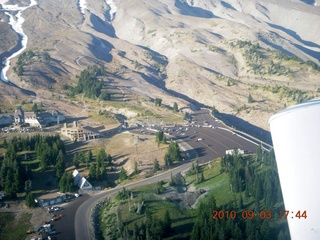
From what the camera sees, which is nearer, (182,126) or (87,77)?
(182,126)

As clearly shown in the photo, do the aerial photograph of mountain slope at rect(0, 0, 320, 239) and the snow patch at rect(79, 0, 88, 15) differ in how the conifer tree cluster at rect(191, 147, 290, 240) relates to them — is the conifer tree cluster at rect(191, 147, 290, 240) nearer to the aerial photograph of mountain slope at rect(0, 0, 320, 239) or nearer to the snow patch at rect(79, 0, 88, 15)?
the aerial photograph of mountain slope at rect(0, 0, 320, 239)

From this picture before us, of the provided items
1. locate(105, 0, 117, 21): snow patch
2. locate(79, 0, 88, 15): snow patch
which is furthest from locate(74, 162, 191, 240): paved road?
locate(105, 0, 117, 21): snow patch

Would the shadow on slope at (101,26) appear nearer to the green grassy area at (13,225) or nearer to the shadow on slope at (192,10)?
the shadow on slope at (192,10)

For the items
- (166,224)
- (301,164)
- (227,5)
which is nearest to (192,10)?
(227,5)

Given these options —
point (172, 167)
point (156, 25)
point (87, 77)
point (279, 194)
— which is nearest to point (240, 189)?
point (279, 194)

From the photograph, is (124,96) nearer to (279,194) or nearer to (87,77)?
(87,77)

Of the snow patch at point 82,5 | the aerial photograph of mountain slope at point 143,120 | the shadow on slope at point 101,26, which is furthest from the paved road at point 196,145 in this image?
the snow patch at point 82,5
